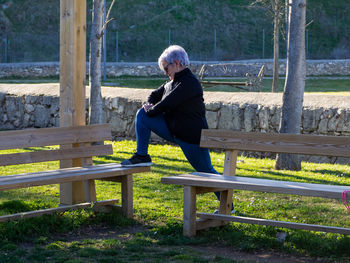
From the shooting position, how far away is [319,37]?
33219 mm

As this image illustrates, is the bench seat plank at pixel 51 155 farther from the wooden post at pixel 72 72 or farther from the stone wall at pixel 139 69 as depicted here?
the stone wall at pixel 139 69

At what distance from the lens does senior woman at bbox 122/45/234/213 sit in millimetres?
5172

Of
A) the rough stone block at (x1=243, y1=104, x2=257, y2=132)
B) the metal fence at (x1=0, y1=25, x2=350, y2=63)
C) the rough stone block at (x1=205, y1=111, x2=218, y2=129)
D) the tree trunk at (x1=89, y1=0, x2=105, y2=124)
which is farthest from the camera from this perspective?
the metal fence at (x1=0, y1=25, x2=350, y2=63)

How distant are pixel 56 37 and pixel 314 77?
15.1m

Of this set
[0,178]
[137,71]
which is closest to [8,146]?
[0,178]

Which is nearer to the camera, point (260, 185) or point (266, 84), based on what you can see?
point (260, 185)

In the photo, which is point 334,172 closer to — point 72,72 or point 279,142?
point 279,142

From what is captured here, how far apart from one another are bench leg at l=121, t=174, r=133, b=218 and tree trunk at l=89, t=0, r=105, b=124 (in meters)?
5.00

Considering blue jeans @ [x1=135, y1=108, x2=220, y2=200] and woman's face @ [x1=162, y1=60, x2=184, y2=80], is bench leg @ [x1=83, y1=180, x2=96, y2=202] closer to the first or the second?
blue jeans @ [x1=135, y1=108, x2=220, y2=200]

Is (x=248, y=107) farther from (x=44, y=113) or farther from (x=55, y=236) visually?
(x=55, y=236)

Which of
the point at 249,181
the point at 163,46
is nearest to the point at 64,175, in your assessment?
the point at 249,181

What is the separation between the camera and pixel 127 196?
17.9 ft

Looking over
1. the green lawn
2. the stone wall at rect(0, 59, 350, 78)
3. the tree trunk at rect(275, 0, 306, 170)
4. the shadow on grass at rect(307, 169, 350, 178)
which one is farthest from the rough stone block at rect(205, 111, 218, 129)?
the stone wall at rect(0, 59, 350, 78)

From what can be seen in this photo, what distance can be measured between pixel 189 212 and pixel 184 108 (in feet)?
3.10
